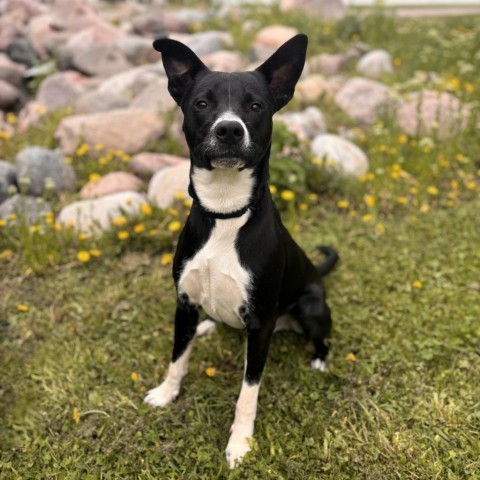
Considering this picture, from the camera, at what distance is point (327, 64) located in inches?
316

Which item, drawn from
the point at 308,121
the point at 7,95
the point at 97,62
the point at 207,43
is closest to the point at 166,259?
the point at 308,121

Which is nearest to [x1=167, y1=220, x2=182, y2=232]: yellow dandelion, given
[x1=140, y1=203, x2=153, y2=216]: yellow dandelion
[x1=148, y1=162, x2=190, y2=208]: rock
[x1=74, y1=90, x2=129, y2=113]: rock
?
[x1=140, y1=203, x2=153, y2=216]: yellow dandelion

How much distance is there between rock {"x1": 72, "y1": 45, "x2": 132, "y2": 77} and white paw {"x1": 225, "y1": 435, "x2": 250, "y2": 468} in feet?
21.4

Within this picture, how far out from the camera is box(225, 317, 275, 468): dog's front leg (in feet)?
8.23

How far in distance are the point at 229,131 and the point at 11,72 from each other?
22.0 feet

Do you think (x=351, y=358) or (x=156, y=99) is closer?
(x=351, y=358)

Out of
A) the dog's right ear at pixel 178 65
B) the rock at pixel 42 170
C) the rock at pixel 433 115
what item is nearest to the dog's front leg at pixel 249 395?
the dog's right ear at pixel 178 65

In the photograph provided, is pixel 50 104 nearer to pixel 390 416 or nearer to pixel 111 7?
pixel 390 416

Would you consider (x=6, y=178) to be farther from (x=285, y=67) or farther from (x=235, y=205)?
A: (x=285, y=67)

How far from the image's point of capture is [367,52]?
8.73m

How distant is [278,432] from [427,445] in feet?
2.56

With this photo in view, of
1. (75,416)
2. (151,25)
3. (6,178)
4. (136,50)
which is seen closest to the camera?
(75,416)

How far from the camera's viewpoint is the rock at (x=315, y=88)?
6629 millimetres

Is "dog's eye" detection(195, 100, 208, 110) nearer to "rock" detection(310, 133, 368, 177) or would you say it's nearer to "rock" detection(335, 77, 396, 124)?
"rock" detection(310, 133, 368, 177)
